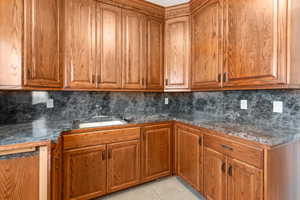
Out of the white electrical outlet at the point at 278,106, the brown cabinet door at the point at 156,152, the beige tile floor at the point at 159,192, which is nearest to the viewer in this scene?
the white electrical outlet at the point at 278,106

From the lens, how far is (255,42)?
1396 millimetres

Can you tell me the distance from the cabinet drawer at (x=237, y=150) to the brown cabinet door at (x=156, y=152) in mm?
643

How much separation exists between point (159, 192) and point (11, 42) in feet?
7.24

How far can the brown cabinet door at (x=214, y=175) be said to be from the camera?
1.45m

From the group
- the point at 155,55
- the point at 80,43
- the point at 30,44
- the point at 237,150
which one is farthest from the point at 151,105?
the point at 30,44

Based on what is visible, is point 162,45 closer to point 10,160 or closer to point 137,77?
point 137,77

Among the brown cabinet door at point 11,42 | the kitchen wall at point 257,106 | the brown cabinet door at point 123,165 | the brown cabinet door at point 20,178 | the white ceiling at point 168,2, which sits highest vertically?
the white ceiling at point 168,2

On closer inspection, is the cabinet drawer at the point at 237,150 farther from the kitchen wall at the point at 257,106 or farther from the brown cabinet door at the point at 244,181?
the kitchen wall at the point at 257,106

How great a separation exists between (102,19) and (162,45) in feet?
3.04

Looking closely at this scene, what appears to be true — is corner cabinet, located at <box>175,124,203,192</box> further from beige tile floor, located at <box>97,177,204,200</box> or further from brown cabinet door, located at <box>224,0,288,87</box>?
brown cabinet door, located at <box>224,0,288,87</box>

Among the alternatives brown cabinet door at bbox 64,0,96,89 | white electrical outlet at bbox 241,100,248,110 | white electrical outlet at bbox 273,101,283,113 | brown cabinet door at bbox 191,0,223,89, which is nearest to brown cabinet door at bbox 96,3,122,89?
brown cabinet door at bbox 64,0,96,89

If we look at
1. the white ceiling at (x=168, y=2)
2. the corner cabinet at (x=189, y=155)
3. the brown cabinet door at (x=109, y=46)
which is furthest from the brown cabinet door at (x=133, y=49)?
the corner cabinet at (x=189, y=155)

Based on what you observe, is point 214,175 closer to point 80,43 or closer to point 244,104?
point 244,104

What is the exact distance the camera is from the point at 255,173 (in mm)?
1174
